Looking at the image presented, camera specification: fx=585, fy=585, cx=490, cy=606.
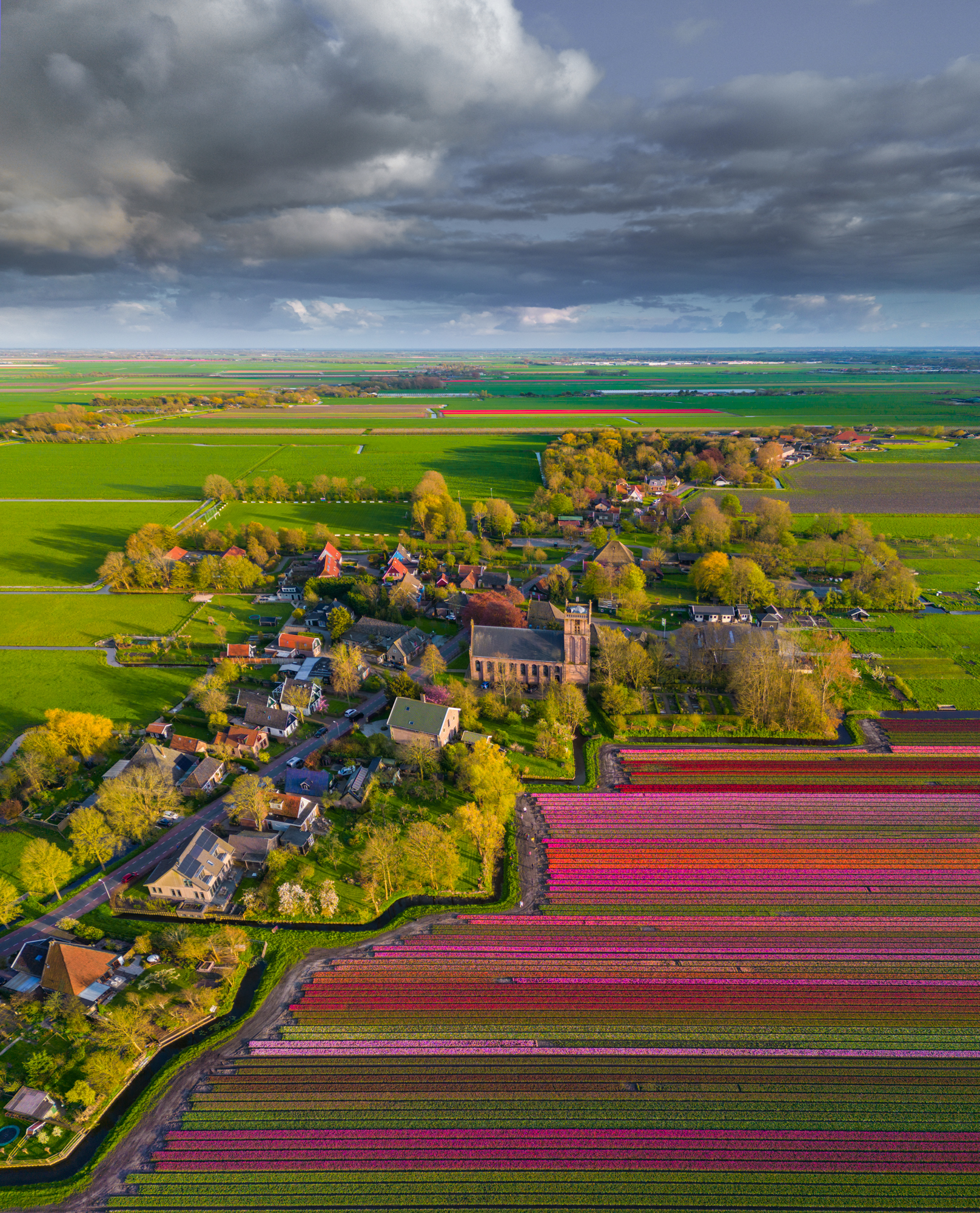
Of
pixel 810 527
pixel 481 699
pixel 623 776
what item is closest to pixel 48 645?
pixel 481 699

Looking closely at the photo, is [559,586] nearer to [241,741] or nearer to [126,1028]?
[241,741]

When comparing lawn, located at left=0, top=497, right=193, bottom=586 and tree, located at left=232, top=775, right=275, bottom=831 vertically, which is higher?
lawn, located at left=0, top=497, right=193, bottom=586

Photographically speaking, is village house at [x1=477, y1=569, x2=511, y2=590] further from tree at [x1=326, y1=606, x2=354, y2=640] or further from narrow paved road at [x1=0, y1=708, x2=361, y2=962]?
narrow paved road at [x1=0, y1=708, x2=361, y2=962]

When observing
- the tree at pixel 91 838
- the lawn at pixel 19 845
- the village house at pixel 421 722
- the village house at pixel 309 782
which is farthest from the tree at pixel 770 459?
the lawn at pixel 19 845

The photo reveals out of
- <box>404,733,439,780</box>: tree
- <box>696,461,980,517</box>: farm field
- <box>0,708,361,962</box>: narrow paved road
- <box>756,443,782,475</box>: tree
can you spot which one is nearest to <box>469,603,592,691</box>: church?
<box>404,733,439,780</box>: tree

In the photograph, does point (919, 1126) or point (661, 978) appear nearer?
point (919, 1126)

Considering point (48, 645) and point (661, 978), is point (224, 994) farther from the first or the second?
point (48, 645)
